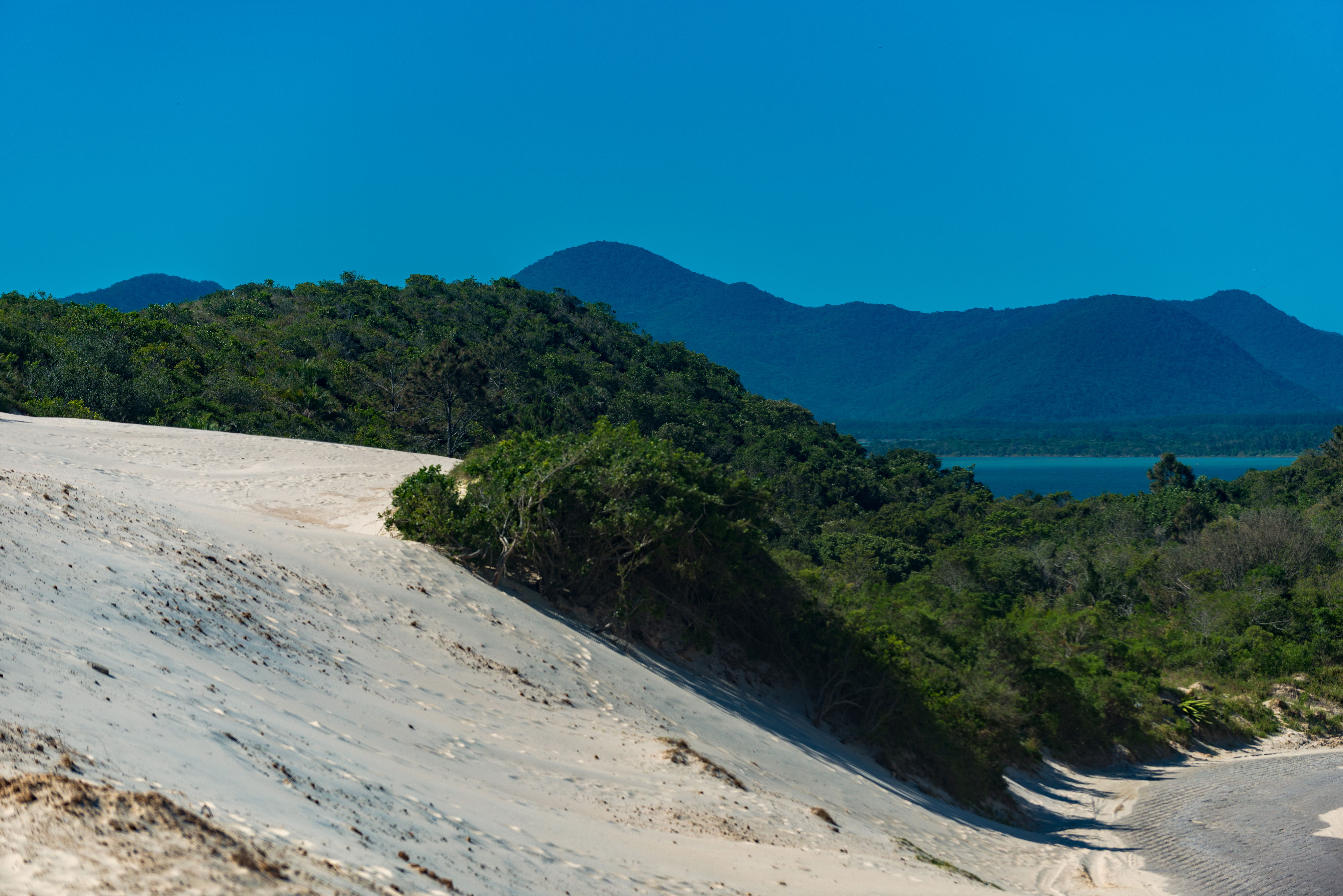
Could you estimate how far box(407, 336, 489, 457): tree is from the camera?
37.4m

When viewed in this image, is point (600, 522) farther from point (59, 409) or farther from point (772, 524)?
point (59, 409)

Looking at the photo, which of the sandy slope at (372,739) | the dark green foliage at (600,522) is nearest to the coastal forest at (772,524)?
the dark green foliage at (600,522)

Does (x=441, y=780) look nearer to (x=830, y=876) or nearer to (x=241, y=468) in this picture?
(x=830, y=876)

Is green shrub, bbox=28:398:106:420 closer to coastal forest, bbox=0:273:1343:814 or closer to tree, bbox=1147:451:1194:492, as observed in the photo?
coastal forest, bbox=0:273:1343:814

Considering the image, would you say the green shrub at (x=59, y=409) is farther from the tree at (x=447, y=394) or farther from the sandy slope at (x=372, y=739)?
the sandy slope at (x=372, y=739)

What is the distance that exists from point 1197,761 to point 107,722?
24289 millimetres

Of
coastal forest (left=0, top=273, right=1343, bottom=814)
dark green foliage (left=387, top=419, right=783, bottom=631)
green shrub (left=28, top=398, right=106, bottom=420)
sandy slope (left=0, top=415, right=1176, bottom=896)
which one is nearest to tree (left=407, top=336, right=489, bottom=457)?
coastal forest (left=0, top=273, right=1343, bottom=814)

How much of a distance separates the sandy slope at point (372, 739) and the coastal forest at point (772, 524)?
4.40 ft

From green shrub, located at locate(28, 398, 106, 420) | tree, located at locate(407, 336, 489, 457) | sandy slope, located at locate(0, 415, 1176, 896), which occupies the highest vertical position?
tree, located at locate(407, 336, 489, 457)

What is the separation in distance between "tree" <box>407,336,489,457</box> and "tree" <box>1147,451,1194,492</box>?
42117 mm

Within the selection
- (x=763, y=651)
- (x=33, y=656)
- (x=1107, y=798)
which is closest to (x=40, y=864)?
(x=33, y=656)

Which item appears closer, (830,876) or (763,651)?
(830,876)

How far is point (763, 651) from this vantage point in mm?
16609

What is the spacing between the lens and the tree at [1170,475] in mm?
62562
